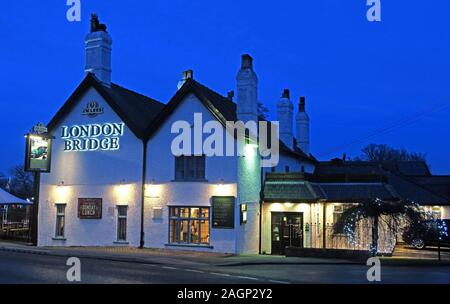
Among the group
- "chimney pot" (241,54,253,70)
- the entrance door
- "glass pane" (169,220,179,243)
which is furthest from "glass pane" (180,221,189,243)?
"chimney pot" (241,54,253,70)

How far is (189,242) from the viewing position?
26094 millimetres

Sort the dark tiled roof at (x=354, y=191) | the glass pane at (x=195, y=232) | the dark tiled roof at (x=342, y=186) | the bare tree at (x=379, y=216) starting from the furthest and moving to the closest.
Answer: the dark tiled roof at (x=342, y=186) → the dark tiled roof at (x=354, y=191) → the glass pane at (x=195, y=232) → the bare tree at (x=379, y=216)

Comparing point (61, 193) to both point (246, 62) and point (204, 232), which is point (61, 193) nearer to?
point (204, 232)

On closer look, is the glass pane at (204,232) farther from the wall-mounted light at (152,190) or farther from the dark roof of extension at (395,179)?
the dark roof of extension at (395,179)

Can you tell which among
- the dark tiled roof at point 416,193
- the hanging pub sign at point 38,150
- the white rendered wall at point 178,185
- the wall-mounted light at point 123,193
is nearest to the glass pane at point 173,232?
the white rendered wall at point 178,185

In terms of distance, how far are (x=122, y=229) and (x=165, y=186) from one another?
11.1ft

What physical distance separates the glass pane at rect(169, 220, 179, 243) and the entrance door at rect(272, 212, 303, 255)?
5.20m

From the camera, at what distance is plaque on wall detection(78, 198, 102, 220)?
2781 centimetres

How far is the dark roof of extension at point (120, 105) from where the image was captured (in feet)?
90.6

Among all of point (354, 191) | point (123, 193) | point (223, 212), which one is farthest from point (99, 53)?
point (354, 191)

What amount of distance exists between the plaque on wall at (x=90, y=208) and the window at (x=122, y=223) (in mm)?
1090

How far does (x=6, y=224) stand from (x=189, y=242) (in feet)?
64.0

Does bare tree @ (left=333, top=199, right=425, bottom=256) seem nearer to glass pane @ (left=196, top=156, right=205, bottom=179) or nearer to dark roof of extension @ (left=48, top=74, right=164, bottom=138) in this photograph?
glass pane @ (left=196, top=156, right=205, bottom=179)
